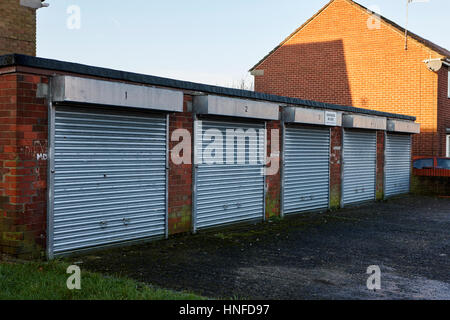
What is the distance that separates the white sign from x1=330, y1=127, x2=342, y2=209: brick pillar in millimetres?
600

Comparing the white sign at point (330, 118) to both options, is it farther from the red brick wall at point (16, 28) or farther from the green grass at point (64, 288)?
the red brick wall at point (16, 28)

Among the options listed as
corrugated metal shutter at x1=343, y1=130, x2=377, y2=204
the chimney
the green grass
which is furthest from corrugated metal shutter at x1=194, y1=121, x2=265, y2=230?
the chimney

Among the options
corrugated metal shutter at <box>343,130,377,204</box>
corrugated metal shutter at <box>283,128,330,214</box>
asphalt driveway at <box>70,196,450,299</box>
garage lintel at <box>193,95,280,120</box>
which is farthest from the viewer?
corrugated metal shutter at <box>343,130,377,204</box>

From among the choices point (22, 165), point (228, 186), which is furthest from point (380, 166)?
point (22, 165)

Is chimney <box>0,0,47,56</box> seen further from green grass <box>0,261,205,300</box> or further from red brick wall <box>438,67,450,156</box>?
red brick wall <box>438,67,450,156</box>

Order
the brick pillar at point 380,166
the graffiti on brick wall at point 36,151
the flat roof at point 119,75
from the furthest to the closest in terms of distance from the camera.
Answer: the brick pillar at point 380,166 → the graffiti on brick wall at point 36,151 → the flat roof at point 119,75

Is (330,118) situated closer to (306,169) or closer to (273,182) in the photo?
(306,169)

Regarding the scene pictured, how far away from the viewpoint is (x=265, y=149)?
486 inches

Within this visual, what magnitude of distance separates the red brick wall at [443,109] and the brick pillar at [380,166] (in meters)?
5.93

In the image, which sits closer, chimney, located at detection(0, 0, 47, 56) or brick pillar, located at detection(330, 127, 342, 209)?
brick pillar, located at detection(330, 127, 342, 209)

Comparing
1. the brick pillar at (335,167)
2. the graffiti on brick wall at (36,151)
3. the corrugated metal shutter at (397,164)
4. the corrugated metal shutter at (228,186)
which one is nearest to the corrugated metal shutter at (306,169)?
the brick pillar at (335,167)

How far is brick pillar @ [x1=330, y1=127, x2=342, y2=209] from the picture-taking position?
49.3ft

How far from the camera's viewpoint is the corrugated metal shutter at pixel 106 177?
7898mm
